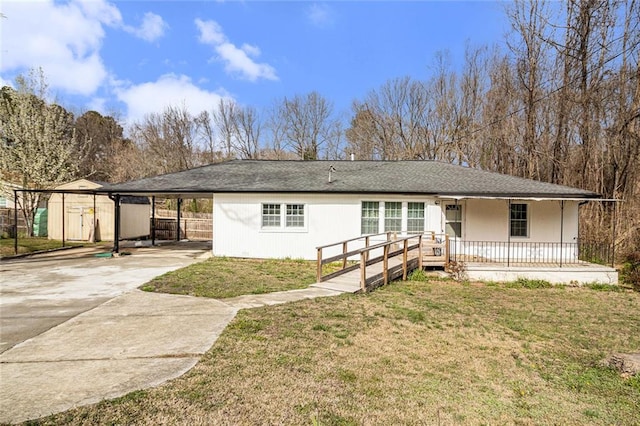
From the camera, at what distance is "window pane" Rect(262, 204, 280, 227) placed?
13.8m

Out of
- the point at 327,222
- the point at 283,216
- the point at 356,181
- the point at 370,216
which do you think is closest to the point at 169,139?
the point at 283,216

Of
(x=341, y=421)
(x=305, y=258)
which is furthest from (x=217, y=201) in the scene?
(x=341, y=421)

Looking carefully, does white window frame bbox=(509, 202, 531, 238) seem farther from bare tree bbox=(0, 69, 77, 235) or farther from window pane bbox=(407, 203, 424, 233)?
bare tree bbox=(0, 69, 77, 235)

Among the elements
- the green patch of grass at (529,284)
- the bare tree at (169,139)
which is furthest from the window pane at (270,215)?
the bare tree at (169,139)

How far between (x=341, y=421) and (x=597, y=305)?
8.32m

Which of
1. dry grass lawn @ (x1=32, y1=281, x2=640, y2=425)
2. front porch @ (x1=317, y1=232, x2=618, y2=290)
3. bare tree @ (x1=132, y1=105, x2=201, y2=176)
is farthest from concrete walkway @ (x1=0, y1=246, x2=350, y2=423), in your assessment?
bare tree @ (x1=132, y1=105, x2=201, y2=176)

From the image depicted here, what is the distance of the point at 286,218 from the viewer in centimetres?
1373

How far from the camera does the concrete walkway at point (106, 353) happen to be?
3.54 meters

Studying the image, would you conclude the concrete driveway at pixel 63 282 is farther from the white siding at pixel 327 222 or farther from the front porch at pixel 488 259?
the front porch at pixel 488 259

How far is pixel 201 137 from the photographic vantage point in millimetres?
36969

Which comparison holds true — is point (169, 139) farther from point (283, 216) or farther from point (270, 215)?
point (283, 216)

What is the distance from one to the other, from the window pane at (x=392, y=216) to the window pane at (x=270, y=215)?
4.14 metres

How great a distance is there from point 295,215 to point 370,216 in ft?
9.41

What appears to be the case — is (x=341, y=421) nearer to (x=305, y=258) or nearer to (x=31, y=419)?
(x=31, y=419)
